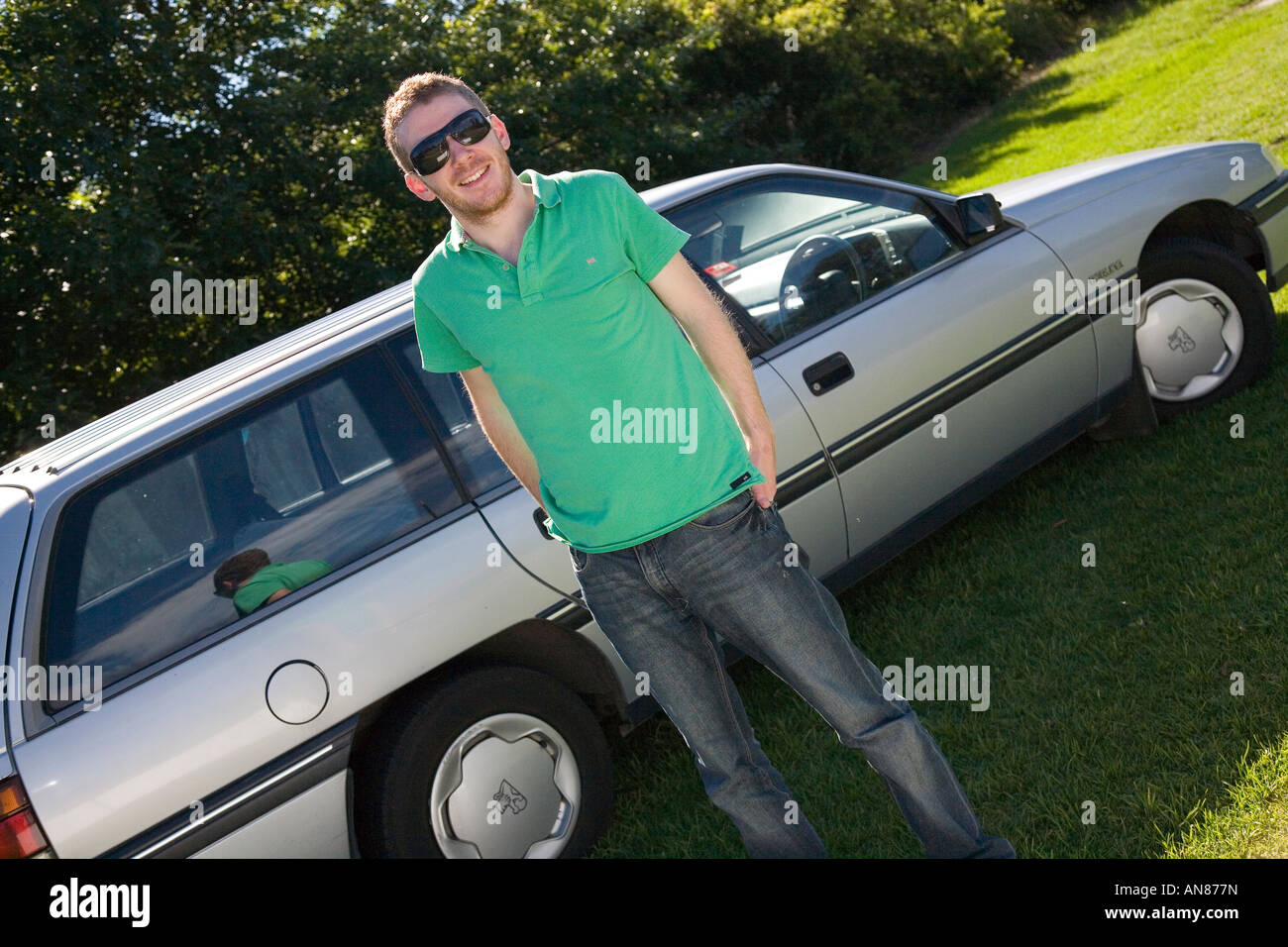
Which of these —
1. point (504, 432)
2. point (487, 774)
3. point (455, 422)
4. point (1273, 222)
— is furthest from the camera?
point (1273, 222)

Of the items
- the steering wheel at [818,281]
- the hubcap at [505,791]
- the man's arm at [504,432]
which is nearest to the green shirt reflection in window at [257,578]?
the hubcap at [505,791]

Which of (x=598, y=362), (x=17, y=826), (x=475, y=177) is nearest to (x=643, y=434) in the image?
(x=598, y=362)

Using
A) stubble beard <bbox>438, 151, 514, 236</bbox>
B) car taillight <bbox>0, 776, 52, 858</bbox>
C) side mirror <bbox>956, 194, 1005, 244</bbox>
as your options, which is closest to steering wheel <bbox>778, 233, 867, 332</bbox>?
side mirror <bbox>956, 194, 1005, 244</bbox>

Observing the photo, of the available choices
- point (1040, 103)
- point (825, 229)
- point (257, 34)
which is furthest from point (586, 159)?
point (825, 229)

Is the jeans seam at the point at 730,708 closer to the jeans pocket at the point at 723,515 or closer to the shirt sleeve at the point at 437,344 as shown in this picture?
the jeans pocket at the point at 723,515

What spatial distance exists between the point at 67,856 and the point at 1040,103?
1554 cm

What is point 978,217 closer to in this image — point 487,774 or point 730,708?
point 730,708

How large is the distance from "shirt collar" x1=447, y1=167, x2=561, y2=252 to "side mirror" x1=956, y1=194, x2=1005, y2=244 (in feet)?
7.54

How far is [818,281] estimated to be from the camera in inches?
163

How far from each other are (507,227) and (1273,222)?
4.03 m

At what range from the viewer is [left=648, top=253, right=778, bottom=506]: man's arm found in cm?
251

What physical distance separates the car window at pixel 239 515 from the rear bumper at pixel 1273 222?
12.1ft
